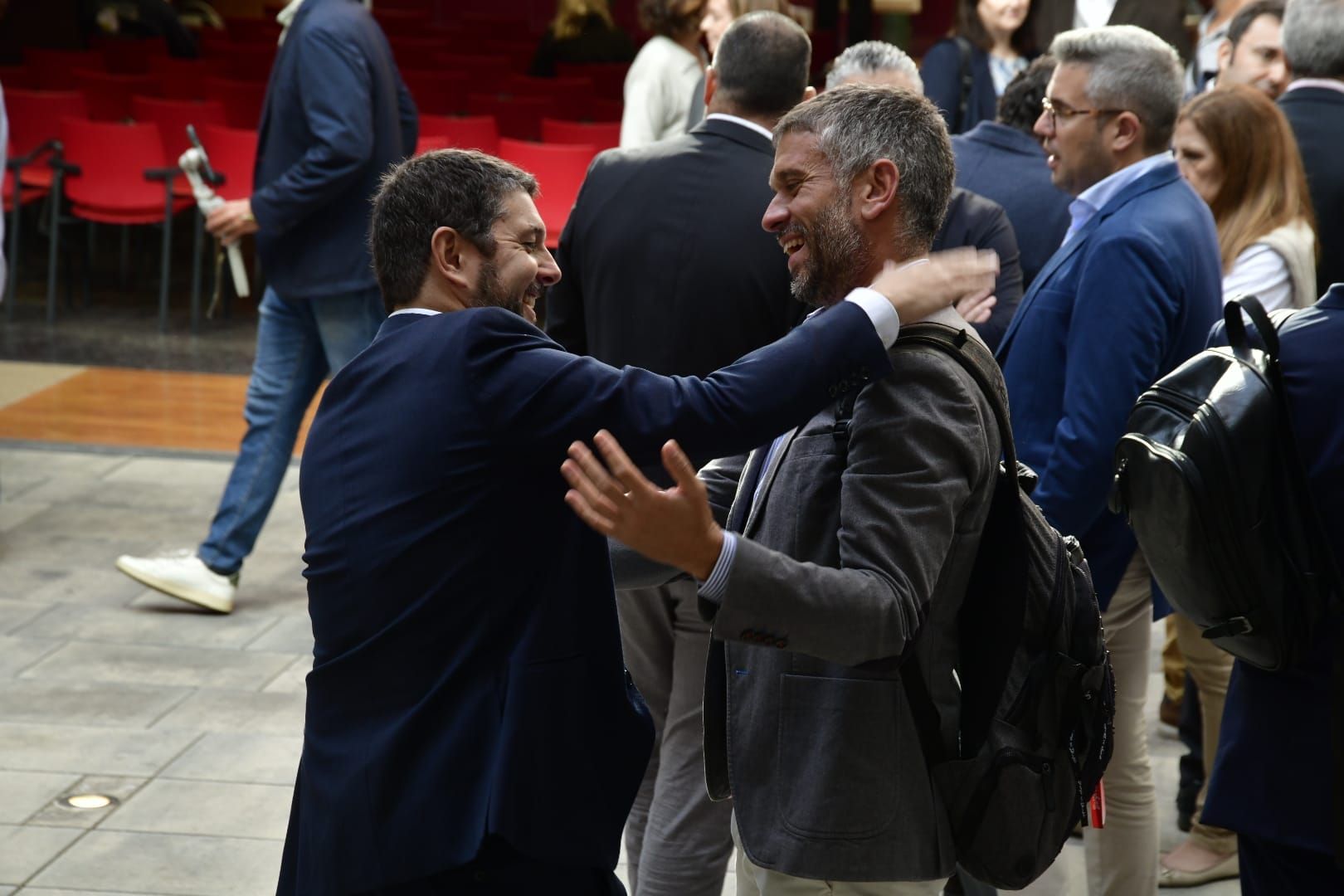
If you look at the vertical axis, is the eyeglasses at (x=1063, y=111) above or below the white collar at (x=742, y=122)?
above

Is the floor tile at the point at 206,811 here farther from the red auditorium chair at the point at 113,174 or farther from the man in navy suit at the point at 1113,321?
the red auditorium chair at the point at 113,174

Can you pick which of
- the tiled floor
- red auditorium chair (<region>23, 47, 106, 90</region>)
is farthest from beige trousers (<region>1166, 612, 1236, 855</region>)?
red auditorium chair (<region>23, 47, 106, 90</region>)

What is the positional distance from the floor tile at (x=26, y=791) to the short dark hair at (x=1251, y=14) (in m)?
4.30

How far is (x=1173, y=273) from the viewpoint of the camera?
123 inches

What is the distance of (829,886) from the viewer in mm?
2201

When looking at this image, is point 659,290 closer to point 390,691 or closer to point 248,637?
point 390,691

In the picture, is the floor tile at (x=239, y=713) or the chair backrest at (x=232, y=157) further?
the chair backrest at (x=232, y=157)

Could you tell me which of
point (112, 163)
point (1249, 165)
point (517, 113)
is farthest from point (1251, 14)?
point (112, 163)

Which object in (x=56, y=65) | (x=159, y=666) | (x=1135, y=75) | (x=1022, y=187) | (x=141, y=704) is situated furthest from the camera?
(x=56, y=65)

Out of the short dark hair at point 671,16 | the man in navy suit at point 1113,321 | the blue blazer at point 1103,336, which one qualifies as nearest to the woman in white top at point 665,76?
the short dark hair at point 671,16

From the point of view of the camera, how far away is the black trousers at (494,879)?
207cm

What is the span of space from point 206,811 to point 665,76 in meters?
3.10

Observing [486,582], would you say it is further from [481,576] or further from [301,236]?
[301,236]

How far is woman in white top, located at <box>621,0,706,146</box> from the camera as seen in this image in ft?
A: 19.1
